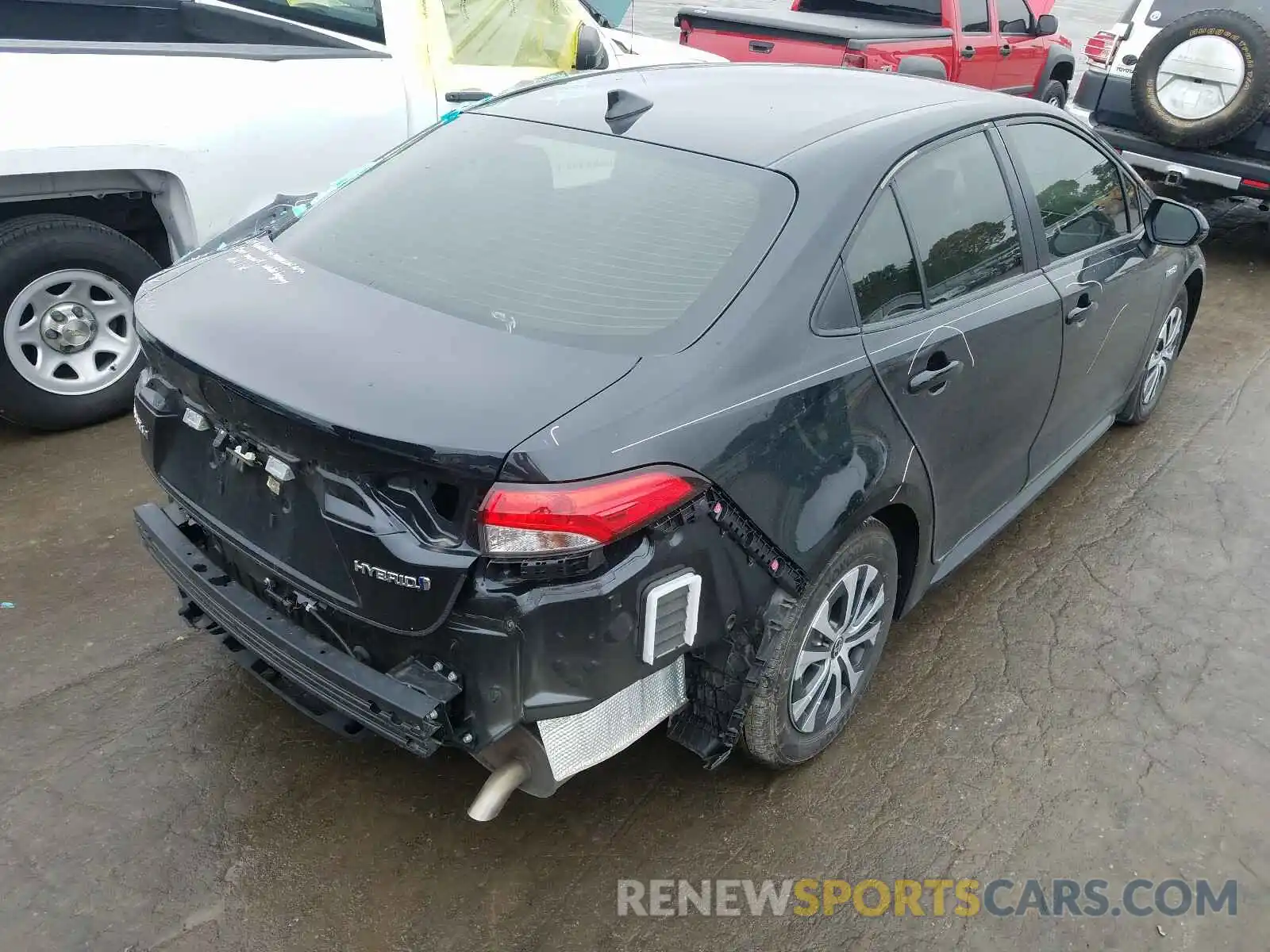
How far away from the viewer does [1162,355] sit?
4.76 meters

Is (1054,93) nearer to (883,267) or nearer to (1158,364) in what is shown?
(1158,364)

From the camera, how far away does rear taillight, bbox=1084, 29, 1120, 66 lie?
7641 mm

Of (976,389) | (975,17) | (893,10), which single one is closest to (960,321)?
(976,389)

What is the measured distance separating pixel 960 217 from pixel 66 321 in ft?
11.7

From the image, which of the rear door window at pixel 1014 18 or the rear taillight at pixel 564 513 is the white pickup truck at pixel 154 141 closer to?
the rear taillight at pixel 564 513

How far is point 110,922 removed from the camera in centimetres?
229

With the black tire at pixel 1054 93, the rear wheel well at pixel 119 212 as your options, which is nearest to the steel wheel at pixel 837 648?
the rear wheel well at pixel 119 212

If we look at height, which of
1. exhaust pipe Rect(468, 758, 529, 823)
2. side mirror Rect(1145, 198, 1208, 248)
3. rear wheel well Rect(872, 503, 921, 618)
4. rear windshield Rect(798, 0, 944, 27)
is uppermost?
rear windshield Rect(798, 0, 944, 27)

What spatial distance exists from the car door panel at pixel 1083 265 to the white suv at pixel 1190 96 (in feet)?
9.88

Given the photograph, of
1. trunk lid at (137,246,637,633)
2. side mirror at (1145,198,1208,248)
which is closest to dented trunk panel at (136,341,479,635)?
trunk lid at (137,246,637,633)

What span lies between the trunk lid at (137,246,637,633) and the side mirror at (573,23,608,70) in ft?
11.0

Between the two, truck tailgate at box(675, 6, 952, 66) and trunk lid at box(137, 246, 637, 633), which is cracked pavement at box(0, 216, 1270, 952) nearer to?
trunk lid at box(137, 246, 637, 633)

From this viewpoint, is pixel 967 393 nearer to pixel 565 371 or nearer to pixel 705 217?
pixel 705 217

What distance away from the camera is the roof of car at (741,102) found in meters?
2.66
